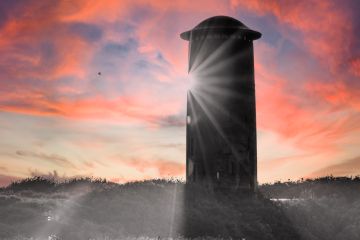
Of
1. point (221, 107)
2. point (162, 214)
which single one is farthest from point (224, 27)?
point (162, 214)

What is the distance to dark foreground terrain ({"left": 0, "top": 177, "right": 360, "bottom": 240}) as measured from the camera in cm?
1931

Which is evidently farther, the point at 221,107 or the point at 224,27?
the point at 224,27

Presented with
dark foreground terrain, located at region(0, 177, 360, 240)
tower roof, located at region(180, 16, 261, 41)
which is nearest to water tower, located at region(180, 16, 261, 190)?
tower roof, located at region(180, 16, 261, 41)

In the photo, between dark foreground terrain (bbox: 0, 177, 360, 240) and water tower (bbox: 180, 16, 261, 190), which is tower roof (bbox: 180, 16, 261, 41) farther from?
dark foreground terrain (bbox: 0, 177, 360, 240)

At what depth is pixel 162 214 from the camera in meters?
21.4

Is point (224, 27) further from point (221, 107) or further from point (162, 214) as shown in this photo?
point (162, 214)

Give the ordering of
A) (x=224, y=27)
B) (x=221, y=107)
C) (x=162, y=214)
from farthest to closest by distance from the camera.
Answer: (x=224, y=27), (x=221, y=107), (x=162, y=214)

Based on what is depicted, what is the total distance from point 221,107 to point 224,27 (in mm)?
3874

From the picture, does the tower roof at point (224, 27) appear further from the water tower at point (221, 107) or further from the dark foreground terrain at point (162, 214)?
the dark foreground terrain at point (162, 214)

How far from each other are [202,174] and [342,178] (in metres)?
11.6

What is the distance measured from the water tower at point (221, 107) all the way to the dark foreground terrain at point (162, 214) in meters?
1.24

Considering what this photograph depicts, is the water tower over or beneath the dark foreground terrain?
over

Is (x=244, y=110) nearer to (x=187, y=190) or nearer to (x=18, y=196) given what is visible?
(x=187, y=190)

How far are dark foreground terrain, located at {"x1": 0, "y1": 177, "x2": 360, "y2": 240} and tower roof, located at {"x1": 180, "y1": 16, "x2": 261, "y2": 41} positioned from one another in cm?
754
